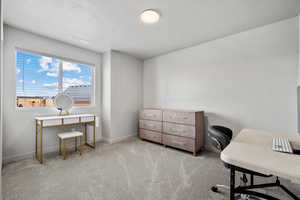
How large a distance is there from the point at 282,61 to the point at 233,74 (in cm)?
75

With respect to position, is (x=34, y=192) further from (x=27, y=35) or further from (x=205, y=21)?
(x=205, y=21)

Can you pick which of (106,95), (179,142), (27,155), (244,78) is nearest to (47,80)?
(106,95)

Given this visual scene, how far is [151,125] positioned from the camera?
360 centimetres

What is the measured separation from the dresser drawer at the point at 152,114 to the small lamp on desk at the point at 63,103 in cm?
185

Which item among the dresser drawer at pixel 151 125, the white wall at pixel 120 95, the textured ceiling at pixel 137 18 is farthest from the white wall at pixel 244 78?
the white wall at pixel 120 95

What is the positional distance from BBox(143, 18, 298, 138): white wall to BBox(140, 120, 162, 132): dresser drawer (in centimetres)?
74

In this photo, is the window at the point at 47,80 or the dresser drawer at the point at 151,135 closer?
the window at the point at 47,80

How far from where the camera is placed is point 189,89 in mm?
3469

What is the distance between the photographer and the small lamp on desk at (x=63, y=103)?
295 cm

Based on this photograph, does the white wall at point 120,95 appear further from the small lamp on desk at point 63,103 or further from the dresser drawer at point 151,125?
the small lamp on desk at point 63,103

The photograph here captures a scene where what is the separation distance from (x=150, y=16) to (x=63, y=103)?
262 cm

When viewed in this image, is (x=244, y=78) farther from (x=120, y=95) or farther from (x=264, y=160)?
(x=120, y=95)

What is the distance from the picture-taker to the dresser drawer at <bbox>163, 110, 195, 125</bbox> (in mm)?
2896

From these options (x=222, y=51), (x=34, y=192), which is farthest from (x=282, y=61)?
(x=34, y=192)
